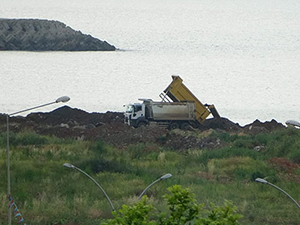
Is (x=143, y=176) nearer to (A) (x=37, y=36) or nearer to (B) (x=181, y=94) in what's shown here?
(B) (x=181, y=94)

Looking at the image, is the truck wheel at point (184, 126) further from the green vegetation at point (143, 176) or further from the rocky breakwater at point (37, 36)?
the rocky breakwater at point (37, 36)

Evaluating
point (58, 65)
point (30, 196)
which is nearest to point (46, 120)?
point (30, 196)

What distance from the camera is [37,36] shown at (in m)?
122

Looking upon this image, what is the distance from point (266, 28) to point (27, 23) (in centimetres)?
8506

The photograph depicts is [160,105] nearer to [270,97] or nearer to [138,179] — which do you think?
[138,179]

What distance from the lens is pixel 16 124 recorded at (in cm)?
5281

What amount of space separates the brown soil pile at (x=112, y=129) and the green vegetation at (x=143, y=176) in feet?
4.84

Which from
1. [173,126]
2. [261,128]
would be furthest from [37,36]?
[261,128]

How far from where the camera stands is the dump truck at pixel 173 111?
169ft

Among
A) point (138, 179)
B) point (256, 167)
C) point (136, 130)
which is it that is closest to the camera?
point (138, 179)

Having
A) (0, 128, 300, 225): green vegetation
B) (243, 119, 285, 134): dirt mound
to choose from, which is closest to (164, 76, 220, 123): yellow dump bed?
Answer: (243, 119, 285, 134): dirt mound

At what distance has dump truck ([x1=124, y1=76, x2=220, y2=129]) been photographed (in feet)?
169

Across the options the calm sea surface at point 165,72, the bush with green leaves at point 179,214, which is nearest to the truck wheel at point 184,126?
the calm sea surface at point 165,72

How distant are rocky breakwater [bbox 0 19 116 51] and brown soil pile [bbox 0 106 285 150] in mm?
64580
